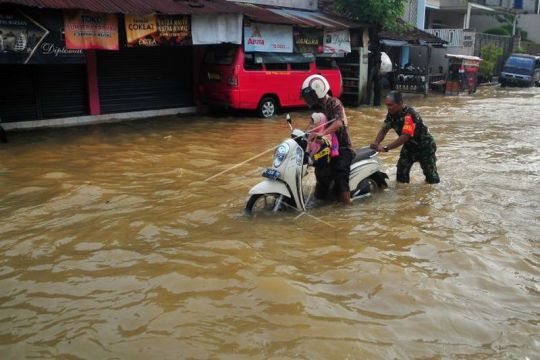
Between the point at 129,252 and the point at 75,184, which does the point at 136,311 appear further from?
the point at 75,184

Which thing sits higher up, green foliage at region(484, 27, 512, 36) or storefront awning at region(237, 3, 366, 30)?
green foliage at region(484, 27, 512, 36)

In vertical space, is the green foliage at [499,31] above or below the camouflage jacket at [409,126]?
above

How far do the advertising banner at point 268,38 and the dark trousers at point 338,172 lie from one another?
7957 millimetres

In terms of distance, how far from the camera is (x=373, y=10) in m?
17.2

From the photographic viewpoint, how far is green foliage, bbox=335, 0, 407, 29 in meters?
17.1

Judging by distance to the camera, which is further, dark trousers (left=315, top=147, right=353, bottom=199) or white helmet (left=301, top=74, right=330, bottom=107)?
dark trousers (left=315, top=147, right=353, bottom=199)

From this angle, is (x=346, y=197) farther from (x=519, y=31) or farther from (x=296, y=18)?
(x=519, y=31)

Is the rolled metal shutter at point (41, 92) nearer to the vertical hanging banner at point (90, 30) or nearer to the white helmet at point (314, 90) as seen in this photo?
the vertical hanging banner at point (90, 30)

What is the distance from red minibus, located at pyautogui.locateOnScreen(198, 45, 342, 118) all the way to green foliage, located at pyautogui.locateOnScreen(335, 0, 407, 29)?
3.65 m

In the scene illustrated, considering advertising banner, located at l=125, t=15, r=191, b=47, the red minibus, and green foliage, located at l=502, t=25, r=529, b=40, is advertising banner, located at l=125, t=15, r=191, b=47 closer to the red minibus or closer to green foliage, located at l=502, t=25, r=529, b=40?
the red minibus

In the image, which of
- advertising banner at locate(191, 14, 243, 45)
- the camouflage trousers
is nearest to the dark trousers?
the camouflage trousers

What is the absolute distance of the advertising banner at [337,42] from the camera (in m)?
16.3

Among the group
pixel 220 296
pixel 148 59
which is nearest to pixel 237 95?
pixel 148 59

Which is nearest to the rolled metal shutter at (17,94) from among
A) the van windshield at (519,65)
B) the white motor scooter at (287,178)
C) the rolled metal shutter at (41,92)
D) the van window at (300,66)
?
the rolled metal shutter at (41,92)
